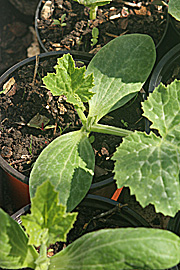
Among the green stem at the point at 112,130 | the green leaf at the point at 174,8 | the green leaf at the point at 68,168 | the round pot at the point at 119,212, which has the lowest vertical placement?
the round pot at the point at 119,212

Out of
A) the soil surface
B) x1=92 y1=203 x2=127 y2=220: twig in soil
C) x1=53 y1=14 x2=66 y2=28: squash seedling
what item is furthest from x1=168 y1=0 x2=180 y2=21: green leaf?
the soil surface

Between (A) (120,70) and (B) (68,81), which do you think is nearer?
(B) (68,81)

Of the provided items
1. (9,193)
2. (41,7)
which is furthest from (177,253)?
(41,7)

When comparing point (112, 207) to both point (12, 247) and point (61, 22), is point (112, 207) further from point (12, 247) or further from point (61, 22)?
point (61, 22)

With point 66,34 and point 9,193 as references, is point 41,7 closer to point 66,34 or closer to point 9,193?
point 66,34

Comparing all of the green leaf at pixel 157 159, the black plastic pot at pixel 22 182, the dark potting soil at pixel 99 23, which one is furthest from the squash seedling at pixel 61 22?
the green leaf at pixel 157 159

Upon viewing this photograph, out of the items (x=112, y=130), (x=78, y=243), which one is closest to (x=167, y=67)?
(x=112, y=130)

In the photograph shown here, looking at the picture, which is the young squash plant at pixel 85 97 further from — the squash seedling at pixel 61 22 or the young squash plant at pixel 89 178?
the squash seedling at pixel 61 22
